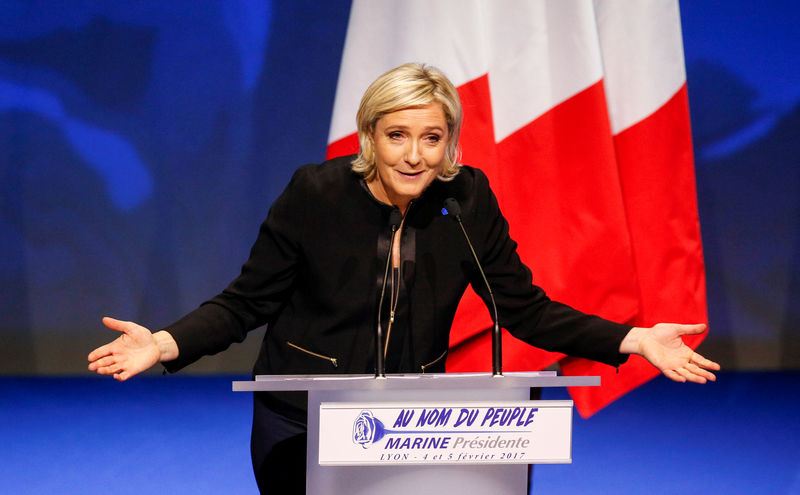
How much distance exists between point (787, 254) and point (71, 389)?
4.41 m

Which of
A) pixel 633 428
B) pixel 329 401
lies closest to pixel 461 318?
pixel 329 401

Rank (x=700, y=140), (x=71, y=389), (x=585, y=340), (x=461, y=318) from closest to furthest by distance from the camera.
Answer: (x=585, y=340) < (x=461, y=318) < (x=71, y=389) < (x=700, y=140)

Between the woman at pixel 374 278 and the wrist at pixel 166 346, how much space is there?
0.06m

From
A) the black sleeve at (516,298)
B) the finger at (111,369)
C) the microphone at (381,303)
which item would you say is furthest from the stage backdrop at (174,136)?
the finger at (111,369)

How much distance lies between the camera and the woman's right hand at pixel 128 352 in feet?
4.46

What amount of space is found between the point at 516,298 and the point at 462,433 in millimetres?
518

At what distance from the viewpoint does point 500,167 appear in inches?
104

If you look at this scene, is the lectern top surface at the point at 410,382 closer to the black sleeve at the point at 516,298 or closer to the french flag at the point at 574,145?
the black sleeve at the point at 516,298

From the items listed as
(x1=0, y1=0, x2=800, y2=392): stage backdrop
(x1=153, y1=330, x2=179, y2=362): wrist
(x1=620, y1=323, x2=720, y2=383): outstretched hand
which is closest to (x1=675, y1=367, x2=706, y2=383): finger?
(x1=620, y1=323, x2=720, y2=383): outstretched hand

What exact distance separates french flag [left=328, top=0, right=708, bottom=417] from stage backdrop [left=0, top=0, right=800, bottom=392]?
8.39ft

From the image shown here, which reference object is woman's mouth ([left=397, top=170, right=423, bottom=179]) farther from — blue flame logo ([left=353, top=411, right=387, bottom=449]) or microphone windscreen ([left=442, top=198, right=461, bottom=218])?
blue flame logo ([left=353, top=411, right=387, bottom=449])

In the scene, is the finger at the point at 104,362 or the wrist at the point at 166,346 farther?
the wrist at the point at 166,346

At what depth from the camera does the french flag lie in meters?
2.58

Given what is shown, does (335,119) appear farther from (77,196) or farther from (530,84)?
(77,196)
